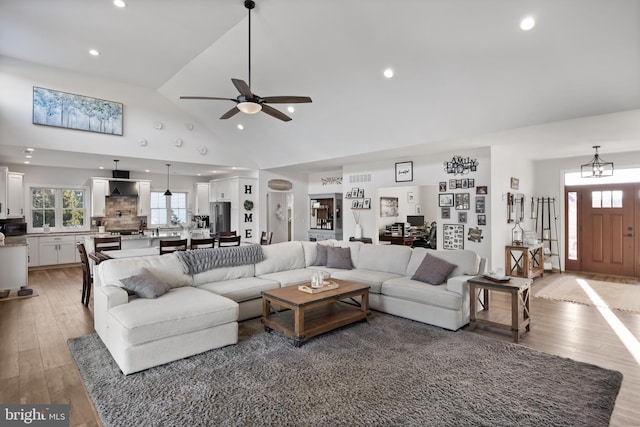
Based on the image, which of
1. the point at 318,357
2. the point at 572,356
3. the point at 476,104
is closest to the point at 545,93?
the point at 476,104

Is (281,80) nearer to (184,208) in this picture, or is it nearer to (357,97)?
(357,97)

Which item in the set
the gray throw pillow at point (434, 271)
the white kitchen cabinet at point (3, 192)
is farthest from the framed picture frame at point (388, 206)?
the white kitchen cabinet at point (3, 192)

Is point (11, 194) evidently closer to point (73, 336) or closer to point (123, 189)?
point (123, 189)

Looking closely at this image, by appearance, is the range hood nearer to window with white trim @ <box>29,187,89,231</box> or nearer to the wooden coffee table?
window with white trim @ <box>29,187,89,231</box>

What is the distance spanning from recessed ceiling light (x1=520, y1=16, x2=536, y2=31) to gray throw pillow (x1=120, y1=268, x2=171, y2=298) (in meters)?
4.47

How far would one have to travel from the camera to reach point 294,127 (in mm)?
6688

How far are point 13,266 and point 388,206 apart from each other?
24.5 feet

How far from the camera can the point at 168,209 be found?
10.2 meters

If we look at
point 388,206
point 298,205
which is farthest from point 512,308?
point 298,205

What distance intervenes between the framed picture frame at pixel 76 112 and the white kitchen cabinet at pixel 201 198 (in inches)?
161

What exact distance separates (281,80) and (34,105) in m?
4.32

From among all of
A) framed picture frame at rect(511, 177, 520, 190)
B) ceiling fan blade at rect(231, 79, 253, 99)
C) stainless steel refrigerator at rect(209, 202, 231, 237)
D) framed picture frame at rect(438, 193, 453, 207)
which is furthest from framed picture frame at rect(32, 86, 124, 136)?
framed picture frame at rect(511, 177, 520, 190)

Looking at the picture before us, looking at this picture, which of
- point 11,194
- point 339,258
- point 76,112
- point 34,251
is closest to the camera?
point 339,258

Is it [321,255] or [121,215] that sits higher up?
[121,215]
